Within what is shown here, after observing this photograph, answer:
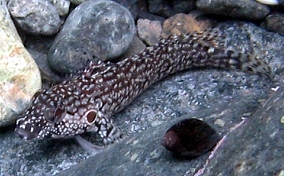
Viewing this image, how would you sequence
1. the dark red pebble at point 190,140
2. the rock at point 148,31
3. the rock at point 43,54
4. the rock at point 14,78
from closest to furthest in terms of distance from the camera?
1. the dark red pebble at point 190,140
2. the rock at point 14,78
3. the rock at point 43,54
4. the rock at point 148,31

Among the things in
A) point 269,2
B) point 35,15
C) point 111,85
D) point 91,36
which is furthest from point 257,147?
point 269,2

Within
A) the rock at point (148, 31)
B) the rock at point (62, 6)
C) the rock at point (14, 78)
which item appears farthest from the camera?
the rock at point (148, 31)

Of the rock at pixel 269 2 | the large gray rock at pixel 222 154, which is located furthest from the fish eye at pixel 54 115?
the rock at pixel 269 2

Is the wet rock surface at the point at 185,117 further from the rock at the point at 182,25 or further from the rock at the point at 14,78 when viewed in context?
the rock at the point at 14,78

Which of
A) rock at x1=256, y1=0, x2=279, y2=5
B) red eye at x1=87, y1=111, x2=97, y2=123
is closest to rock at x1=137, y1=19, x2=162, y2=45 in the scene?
rock at x1=256, y1=0, x2=279, y2=5

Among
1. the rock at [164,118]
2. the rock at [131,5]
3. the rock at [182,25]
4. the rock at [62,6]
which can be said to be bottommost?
the rock at [164,118]

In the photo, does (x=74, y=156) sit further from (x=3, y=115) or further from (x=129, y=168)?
(x=129, y=168)

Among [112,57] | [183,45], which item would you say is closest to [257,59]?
[183,45]
